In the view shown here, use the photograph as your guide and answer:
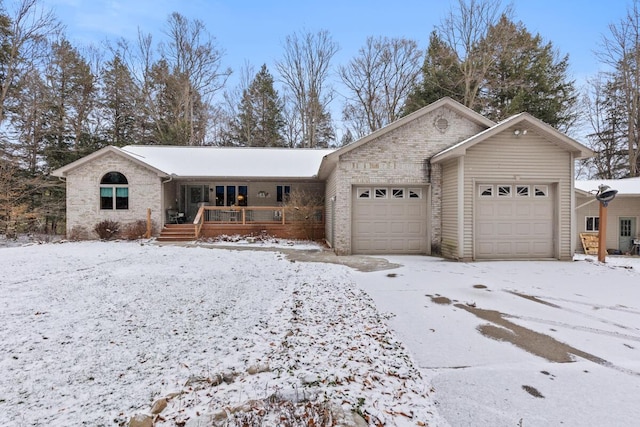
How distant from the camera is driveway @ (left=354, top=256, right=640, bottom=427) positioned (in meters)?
2.52

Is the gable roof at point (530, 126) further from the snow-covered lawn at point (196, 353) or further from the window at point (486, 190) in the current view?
the snow-covered lawn at point (196, 353)

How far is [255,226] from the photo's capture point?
562 inches

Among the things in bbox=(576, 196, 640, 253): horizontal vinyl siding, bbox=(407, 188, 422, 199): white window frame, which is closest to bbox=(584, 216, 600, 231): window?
bbox=(576, 196, 640, 253): horizontal vinyl siding

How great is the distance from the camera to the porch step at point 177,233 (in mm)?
13219

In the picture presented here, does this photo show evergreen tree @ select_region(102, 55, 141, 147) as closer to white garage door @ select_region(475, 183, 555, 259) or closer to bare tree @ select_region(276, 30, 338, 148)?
bare tree @ select_region(276, 30, 338, 148)

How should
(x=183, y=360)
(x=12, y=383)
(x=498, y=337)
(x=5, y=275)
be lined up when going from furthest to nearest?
(x=5, y=275) < (x=498, y=337) < (x=183, y=360) < (x=12, y=383)

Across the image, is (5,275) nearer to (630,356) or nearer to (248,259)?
(248,259)

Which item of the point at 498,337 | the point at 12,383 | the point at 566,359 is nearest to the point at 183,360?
the point at 12,383

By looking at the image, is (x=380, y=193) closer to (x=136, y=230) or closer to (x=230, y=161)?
(x=230, y=161)

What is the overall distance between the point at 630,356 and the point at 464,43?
21544 mm

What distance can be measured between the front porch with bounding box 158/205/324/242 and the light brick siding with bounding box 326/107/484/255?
3427 mm

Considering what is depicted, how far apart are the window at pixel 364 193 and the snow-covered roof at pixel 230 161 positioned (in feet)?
16.1

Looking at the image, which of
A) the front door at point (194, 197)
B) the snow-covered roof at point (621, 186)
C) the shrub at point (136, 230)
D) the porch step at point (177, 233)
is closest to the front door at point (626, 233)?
the snow-covered roof at point (621, 186)

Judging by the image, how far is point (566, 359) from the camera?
3346 millimetres
